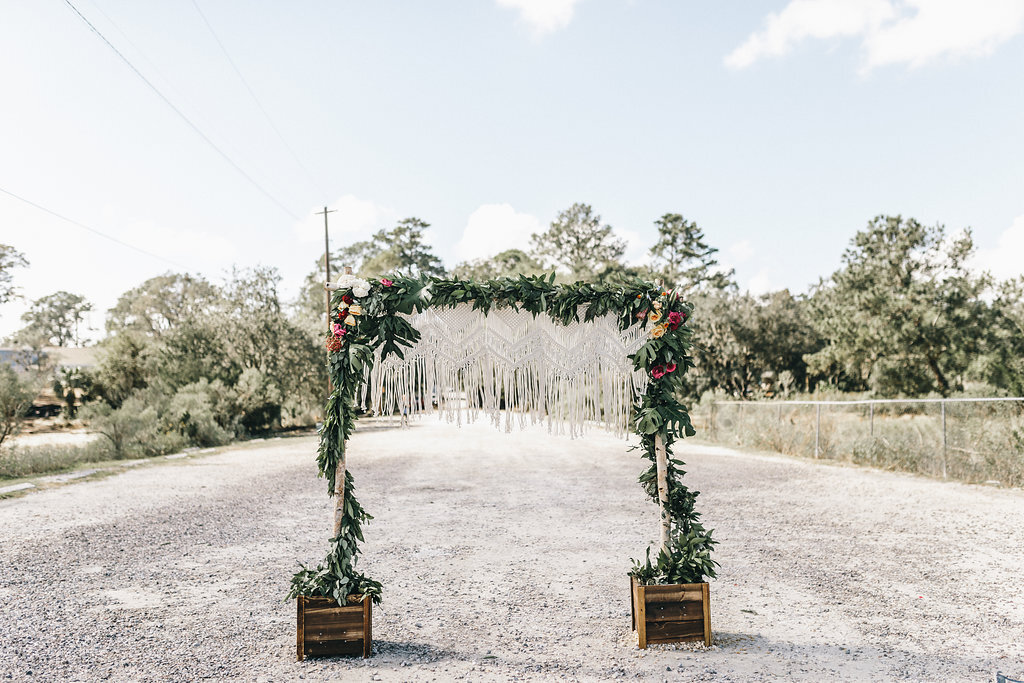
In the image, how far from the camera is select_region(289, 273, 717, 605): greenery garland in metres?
4.24

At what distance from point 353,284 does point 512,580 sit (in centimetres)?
301

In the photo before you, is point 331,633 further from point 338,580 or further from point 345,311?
point 345,311

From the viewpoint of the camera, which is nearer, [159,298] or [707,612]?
[707,612]

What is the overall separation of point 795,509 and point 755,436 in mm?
8170

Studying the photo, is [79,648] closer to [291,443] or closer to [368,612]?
[368,612]

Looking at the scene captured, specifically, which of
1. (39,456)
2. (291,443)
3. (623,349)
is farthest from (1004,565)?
(291,443)

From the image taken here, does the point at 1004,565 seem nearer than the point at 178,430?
Yes

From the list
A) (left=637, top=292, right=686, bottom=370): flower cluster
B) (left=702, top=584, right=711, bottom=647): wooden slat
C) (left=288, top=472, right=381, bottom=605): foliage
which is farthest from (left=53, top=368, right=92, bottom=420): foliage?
(left=702, top=584, right=711, bottom=647): wooden slat

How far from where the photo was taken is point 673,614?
168 inches

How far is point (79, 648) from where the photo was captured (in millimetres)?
4301

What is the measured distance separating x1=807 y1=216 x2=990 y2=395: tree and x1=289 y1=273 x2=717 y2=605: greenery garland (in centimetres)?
2030

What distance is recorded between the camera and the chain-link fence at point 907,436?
35.1ft

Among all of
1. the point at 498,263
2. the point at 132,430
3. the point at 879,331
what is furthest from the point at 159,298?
the point at 879,331

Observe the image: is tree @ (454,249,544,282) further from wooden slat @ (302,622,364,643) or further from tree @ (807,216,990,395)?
wooden slat @ (302,622,364,643)
